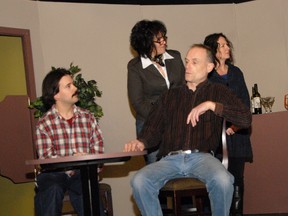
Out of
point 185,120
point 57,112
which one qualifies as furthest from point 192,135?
point 57,112

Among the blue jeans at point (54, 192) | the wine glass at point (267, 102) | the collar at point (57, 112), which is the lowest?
the blue jeans at point (54, 192)

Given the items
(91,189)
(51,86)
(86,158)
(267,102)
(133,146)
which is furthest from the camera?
(267,102)

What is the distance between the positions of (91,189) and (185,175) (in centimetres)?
59

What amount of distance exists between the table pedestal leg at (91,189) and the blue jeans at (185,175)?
224mm

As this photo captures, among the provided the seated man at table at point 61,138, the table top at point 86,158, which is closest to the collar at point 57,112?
the seated man at table at point 61,138

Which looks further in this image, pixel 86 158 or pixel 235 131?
pixel 235 131

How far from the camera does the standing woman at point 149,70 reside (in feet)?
13.2

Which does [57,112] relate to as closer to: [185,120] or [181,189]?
[185,120]

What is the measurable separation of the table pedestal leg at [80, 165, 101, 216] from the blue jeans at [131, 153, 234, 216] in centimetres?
22

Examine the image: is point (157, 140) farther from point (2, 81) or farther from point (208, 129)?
point (2, 81)

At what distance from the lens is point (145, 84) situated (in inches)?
160

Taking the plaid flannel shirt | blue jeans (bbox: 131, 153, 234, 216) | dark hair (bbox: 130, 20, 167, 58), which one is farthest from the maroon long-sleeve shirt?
dark hair (bbox: 130, 20, 167, 58)

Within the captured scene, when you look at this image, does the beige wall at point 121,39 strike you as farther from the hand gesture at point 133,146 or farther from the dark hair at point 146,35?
the hand gesture at point 133,146

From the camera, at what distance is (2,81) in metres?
5.24
